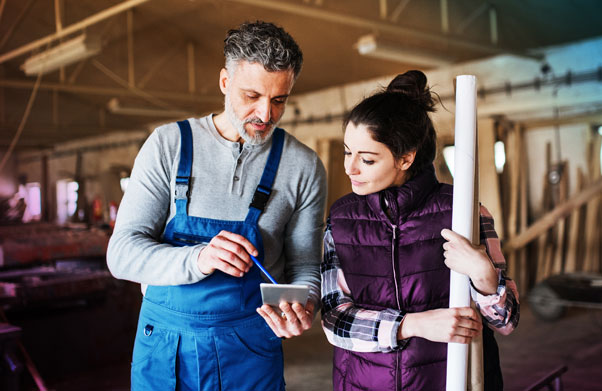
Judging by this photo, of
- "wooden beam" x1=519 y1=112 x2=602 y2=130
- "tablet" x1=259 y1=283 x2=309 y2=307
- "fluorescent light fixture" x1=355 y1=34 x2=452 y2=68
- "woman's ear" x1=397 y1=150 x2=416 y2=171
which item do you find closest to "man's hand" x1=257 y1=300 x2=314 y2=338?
"tablet" x1=259 y1=283 x2=309 y2=307

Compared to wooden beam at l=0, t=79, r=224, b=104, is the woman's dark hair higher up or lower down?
lower down

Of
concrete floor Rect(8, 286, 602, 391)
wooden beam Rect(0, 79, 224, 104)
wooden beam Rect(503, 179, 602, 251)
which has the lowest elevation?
concrete floor Rect(8, 286, 602, 391)

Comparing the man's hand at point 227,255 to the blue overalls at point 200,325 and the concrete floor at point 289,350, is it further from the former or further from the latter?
the concrete floor at point 289,350

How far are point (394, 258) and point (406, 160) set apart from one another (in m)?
0.26

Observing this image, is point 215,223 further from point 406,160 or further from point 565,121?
point 565,121

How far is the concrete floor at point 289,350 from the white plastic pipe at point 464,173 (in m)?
2.13

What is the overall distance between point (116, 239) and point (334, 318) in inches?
23.1

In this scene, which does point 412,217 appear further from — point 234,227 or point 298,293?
point 234,227

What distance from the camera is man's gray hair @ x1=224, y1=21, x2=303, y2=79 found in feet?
4.46

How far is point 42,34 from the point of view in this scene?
2410 millimetres

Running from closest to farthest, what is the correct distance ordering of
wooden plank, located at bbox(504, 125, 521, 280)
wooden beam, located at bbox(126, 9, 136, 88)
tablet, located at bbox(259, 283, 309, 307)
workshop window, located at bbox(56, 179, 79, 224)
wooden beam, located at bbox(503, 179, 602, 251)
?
tablet, located at bbox(259, 283, 309, 307)
workshop window, located at bbox(56, 179, 79, 224)
wooden beam, located at bbox(126, 9, 136, 88)
wooden beam, located at bbox(503, 179, 602, 251)
wooden plank, located at bbox(504, 125, 521, 280)

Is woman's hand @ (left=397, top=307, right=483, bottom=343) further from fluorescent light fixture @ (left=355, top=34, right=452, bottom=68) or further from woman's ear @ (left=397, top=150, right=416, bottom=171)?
fluorescent light fixture @ (left=355, top=34, right=452, bottom=68)

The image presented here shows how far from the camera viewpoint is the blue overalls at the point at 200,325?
1.38 metres

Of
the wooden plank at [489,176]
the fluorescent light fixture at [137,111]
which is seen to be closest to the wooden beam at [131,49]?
the fluorescent light fixture at [137,111]
